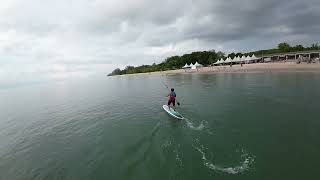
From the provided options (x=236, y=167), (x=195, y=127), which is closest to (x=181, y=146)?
(x=195, y=127)

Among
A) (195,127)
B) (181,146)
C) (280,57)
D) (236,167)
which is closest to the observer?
(236,167)

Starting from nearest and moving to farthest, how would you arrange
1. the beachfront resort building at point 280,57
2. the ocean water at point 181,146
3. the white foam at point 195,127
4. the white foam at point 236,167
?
1. the white foam at point 236,167
2. the ocean water at point 181,146
3. the white foam at point 195,127
4. the beachfront resort building at point 280,57

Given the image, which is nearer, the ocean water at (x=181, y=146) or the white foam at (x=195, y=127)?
the ocean water at (x=181, y=146)

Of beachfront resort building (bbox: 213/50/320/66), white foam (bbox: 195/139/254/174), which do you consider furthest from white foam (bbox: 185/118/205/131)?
beachfront resort building (bbox: 213/50/320/66)

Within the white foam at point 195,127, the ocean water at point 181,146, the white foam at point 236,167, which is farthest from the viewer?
the white foam at point 195,127

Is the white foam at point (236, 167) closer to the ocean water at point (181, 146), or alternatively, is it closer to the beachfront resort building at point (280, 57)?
the ocean water at point (181, 146)

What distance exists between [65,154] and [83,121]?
10.6 m

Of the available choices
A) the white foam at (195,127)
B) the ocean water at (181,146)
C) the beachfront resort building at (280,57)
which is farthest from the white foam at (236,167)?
the beachfront resort building at (280,57)

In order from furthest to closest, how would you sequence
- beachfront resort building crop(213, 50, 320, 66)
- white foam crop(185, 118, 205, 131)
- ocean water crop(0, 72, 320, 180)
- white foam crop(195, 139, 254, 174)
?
beachfront resort building crop(213, 50, 320, 66), white foam crop(185, 118, 205, 131), ocean water crop(0, 72, 320, 180), white foam crop(195, 139, 254, 174)

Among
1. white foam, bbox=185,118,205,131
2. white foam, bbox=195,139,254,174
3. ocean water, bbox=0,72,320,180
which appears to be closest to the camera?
white foam, bbox=195,139,254,174

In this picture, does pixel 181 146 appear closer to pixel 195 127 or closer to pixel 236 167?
pixel 195 127

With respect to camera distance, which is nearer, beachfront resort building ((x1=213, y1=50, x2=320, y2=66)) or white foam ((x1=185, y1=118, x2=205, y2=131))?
white foam ((x1=185, y1=118, x2=205, y2=131))

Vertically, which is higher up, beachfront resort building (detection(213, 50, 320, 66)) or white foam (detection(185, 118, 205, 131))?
beachfront resort building (detection(213, 50, 320, 66))

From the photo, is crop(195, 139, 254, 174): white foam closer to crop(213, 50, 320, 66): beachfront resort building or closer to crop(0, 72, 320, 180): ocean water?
crop(0, 72, 320, 180): ocean water
